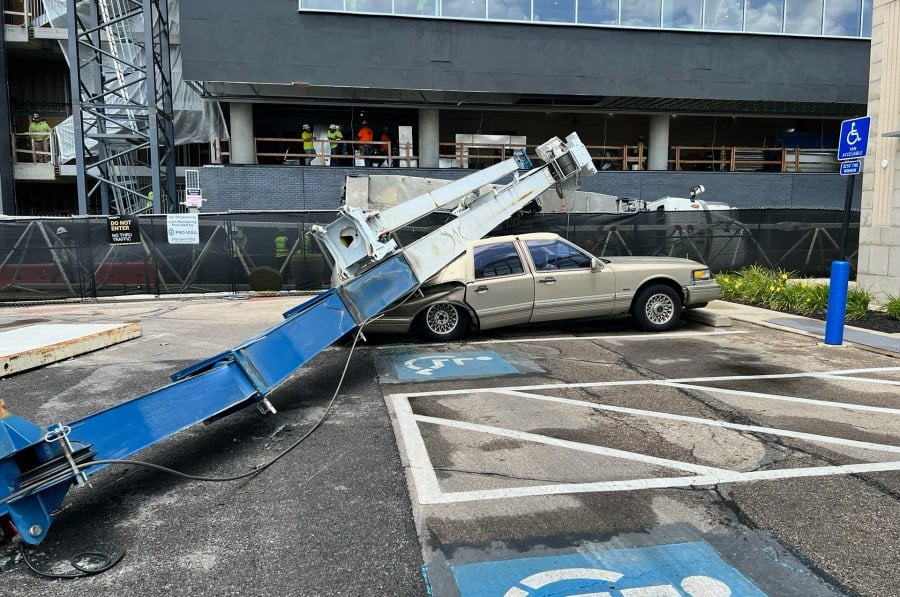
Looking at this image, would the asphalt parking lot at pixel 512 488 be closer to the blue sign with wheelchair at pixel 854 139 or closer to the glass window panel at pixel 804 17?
the blue sign with wheelchair at pixel 854 139

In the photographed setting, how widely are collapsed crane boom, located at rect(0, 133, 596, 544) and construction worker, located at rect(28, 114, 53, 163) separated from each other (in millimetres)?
24757

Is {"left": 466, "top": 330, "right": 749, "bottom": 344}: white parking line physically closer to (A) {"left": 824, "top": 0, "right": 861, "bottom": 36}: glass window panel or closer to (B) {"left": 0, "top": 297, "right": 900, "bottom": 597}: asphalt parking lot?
(B) {"left": 0, "top": 297, "right": 900, "bottom": 597}: asphalt parking lot

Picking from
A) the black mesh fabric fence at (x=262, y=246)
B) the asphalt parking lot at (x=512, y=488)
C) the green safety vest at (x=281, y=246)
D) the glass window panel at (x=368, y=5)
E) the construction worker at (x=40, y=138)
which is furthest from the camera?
the construction worker at (x=40, y=138)

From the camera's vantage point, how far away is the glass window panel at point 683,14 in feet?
73.0

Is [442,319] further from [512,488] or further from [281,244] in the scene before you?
[281,244]

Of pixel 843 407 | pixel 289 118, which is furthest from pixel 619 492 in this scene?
pixel 289 118

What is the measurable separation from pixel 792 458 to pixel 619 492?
156cm

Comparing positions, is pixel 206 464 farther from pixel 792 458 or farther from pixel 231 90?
pixel 231 90

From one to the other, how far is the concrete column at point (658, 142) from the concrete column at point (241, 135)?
604 inches

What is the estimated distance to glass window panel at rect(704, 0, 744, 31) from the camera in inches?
884

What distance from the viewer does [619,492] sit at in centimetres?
424

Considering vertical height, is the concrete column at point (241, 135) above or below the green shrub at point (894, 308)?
above

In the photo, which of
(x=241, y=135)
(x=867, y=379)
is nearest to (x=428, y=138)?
(x=241, y=135)

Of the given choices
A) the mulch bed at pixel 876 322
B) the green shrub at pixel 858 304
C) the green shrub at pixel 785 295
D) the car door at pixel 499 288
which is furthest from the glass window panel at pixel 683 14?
the car door at pixel 499 288
